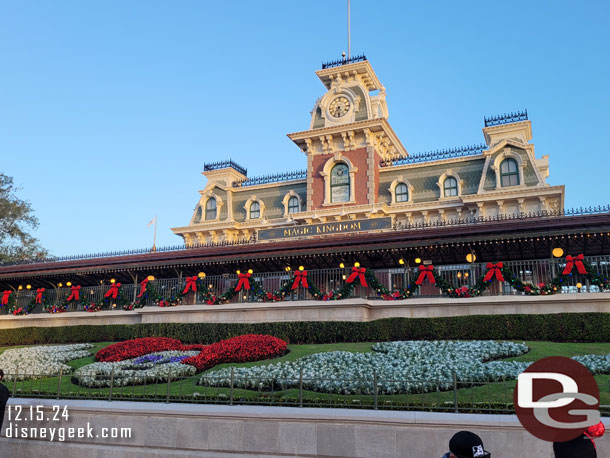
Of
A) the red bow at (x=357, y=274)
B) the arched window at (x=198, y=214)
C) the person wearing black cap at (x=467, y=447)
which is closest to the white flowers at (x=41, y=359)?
the red bow at (x=357, y=274)

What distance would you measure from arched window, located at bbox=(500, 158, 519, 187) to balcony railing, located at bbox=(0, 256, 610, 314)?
9.64 meters

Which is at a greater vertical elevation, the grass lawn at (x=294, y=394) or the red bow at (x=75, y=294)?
the red bow at (x=75, y=294)

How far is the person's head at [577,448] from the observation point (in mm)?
5199

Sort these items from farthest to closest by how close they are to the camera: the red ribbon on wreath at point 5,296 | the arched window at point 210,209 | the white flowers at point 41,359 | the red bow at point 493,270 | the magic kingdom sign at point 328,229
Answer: the arched window at point 210,209 → the magic kingdom sign at point 328,229 → the red ribbon on wreath at point 5,296 → the red bow at point 493,270 → the white flowers at point 41,359

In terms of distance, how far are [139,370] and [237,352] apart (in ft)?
9.92

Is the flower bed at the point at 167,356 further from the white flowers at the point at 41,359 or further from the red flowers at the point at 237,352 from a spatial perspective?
the white flowers at the point at 41,359

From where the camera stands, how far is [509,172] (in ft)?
109

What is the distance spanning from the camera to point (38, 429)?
11297mm

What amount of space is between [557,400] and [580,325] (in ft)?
42.9

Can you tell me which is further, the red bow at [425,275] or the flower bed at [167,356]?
the red bow at [425,275]

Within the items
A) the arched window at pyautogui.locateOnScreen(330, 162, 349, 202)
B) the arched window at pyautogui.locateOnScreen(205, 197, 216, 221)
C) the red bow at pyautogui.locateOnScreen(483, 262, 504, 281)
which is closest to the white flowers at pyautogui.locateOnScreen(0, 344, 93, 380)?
the red bow at pyautogui.locateOnScreen(483, 262, 504, 281)

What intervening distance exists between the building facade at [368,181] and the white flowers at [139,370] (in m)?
12.5

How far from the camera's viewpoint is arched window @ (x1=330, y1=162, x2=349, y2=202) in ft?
120

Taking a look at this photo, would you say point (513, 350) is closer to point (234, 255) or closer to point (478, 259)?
point (478, 259)
